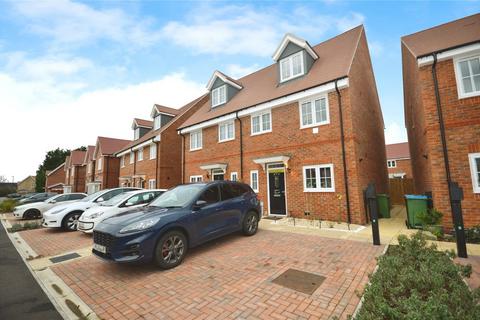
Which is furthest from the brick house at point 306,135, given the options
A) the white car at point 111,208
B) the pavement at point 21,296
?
the pavement at point 21,296

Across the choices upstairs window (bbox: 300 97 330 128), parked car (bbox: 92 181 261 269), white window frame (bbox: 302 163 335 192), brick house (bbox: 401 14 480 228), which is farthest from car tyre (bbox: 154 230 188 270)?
brick house (bbox: 401 14 480 228)

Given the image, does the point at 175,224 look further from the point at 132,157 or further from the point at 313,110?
the point at 132,157

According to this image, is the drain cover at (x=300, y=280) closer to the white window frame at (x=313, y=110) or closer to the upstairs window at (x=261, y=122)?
the white window frame at (x=313, y=110)

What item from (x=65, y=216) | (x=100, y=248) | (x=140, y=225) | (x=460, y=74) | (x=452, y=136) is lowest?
(x=100, y=248)

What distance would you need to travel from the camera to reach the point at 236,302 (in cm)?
348

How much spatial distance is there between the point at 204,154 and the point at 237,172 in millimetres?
3335

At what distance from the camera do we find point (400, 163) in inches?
1335

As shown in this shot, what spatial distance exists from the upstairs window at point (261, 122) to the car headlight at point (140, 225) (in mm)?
8299

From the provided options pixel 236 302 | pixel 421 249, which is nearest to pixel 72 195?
pixel 236 302

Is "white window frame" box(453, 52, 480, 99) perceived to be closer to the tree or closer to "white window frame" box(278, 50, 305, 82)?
"white window frame" box(278, 50, 305, 82)

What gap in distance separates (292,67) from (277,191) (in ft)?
21.7

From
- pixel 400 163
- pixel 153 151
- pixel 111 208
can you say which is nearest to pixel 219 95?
pixel 153 151

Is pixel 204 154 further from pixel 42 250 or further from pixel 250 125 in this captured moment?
pixel 42 250

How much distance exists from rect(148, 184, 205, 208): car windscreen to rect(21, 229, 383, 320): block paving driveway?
51.3 inches
